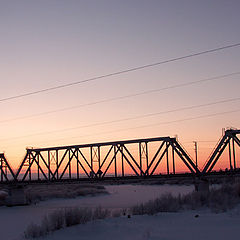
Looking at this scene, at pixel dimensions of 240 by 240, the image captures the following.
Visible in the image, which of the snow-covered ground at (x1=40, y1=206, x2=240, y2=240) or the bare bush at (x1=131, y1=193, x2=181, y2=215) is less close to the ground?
the bare bush at (x1=131, y1=193, x2=181, y2=215)

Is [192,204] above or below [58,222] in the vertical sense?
above

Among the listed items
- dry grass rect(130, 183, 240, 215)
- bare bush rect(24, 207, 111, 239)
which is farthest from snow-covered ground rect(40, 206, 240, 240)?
dry grass rect(130, 183, 240, 215)

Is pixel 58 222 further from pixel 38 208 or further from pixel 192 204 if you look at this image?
pixel 38 208

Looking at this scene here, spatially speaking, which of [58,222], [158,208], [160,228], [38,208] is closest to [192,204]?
[158,208]

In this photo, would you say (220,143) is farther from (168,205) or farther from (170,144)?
(168,205)

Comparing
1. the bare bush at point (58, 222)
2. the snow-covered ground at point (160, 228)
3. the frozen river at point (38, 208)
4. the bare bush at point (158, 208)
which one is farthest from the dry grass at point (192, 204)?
the frozen river at point (38, 208)

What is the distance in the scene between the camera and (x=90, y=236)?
56.4ft

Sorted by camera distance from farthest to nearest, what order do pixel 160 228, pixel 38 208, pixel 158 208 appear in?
pixel 38 208 < pixel 158 208 < pixel 160 228

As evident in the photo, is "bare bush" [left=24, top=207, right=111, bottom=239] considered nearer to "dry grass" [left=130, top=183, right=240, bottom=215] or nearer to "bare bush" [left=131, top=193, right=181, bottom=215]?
"bare bush" [left=131, top=193, right=181, bottom=215]

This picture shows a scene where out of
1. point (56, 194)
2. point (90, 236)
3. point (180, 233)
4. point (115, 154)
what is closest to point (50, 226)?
point (90, 236)

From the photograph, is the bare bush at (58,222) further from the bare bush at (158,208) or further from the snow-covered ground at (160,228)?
the bare bush at (158,208)

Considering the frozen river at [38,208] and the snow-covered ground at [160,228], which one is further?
the frozen river at [38,208]

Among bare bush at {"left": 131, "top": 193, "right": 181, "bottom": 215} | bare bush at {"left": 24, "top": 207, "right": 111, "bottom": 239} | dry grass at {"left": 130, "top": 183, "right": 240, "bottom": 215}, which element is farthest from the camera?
dry grass at {"left": 130, "top": 183, "right": 240, "bottom": 215}

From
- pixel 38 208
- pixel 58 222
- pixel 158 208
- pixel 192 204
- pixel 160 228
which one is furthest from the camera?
pixel 38 208
